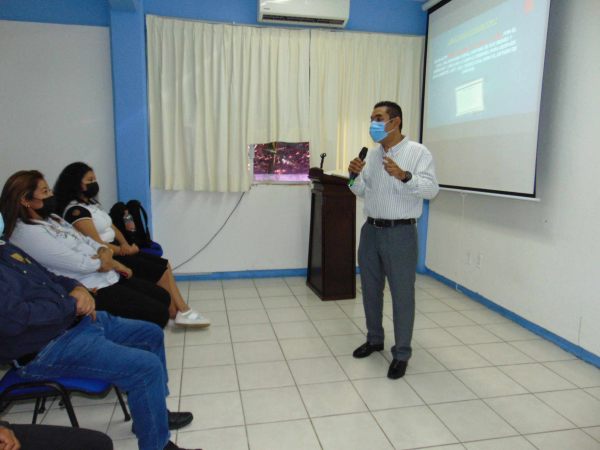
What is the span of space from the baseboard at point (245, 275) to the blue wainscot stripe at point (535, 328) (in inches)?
64.9

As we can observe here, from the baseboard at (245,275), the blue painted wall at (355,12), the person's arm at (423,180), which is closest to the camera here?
the person's arm at (423,180)

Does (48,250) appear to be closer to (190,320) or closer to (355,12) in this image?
(190,320)

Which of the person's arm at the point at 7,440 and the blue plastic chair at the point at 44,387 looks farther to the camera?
the blue plastic chair at the point at 44,387

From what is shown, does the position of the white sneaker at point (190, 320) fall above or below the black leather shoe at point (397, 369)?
above

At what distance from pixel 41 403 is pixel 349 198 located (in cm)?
275

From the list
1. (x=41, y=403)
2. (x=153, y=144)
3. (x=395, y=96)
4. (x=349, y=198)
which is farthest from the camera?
(x=395, y=96)

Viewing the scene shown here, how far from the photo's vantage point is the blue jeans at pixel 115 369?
61.9 inches

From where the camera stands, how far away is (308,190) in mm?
4574

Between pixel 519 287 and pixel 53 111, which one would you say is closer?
pixel 519 287

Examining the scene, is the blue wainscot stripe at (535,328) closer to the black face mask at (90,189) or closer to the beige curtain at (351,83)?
the beige curtain at (351,83)

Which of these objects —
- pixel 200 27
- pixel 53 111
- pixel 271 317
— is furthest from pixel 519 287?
pixel 53 111

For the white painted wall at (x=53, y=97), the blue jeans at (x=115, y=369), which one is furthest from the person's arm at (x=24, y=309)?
the white painted wall at (x=53, y=97)

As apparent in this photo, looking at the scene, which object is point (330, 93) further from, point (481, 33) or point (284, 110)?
point (481, 33)

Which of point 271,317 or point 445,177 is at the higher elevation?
point 445,177
